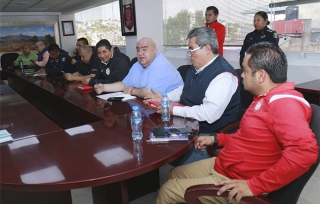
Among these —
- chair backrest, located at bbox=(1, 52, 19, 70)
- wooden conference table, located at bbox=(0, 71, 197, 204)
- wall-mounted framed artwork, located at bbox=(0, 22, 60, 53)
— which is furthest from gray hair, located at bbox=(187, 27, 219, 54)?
wall-mounted framed artwork, located at bbox=(0, 22, 60, 53)

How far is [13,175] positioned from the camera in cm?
106

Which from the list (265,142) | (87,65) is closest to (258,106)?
(265,142)

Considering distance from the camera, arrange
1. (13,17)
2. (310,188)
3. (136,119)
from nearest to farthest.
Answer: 1. (136,119)
2. (310,188)
3. (13,17)

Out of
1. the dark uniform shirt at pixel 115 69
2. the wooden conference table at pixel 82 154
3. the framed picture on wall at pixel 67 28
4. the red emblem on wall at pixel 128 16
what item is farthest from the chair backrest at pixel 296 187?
the framed picture on wall at pixel 67 28

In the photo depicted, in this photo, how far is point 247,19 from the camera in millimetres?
4043

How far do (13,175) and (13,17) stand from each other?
33.8 ft

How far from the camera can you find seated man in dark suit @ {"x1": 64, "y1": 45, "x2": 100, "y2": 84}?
336 cm

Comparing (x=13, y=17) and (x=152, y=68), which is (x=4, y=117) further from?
(x=13, y=17)

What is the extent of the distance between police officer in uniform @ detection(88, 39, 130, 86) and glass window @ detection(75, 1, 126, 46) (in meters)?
4.67

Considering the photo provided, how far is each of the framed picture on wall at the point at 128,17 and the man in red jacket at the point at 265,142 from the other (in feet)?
14.7

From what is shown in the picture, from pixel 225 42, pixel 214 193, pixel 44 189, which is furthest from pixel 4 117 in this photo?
pixel 225 42

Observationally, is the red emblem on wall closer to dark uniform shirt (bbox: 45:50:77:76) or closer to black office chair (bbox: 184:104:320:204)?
dark uniform shirt (bbox: 45:50:77:76)

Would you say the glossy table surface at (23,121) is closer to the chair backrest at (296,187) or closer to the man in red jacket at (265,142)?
the man in red jacket at (265,142)

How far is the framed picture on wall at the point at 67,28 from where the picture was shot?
10.2m
